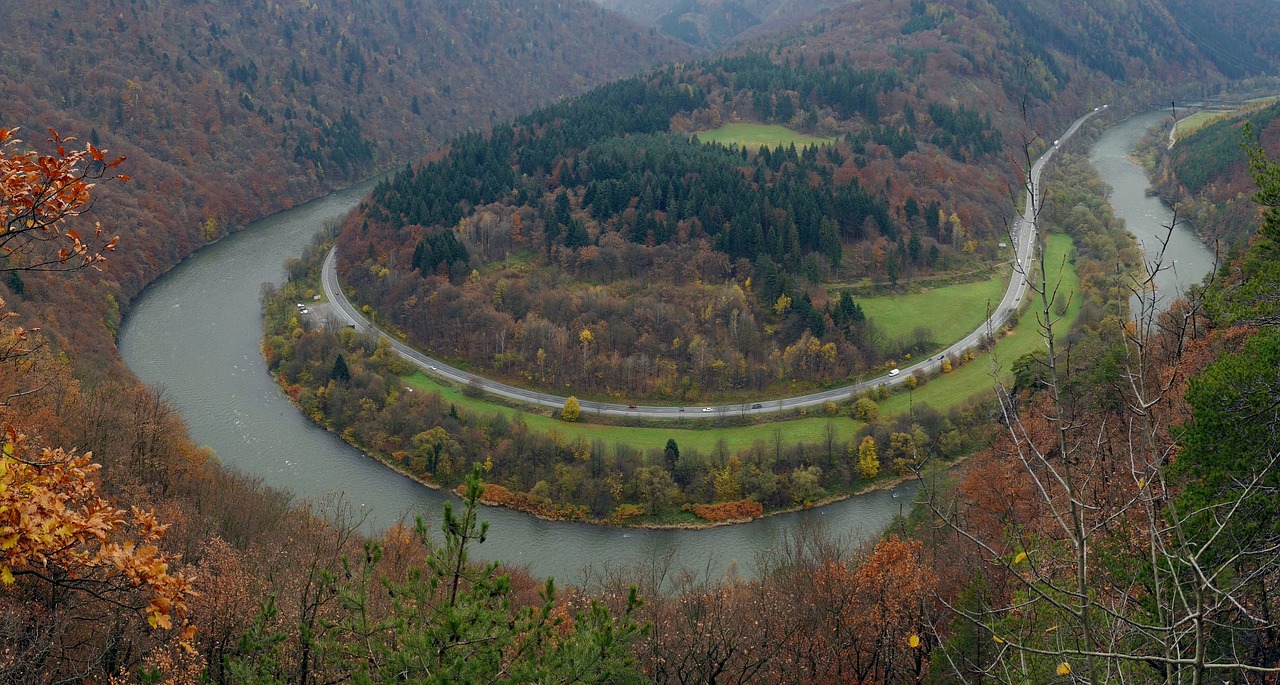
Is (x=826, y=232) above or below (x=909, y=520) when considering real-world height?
below

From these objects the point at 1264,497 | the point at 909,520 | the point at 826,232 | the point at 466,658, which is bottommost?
the point at 826,232

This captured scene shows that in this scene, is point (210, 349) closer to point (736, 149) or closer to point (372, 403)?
point (372, 403)

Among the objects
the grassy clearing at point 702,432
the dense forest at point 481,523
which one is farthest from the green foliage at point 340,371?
the grassy clearing at point 702,432

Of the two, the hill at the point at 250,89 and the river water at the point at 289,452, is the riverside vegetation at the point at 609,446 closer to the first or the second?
the river water at the point at 289,452

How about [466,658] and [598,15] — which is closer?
[466,658]

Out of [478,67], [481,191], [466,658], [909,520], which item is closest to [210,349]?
[481,191]

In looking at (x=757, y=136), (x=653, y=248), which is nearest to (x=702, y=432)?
(x=653, y=248)
